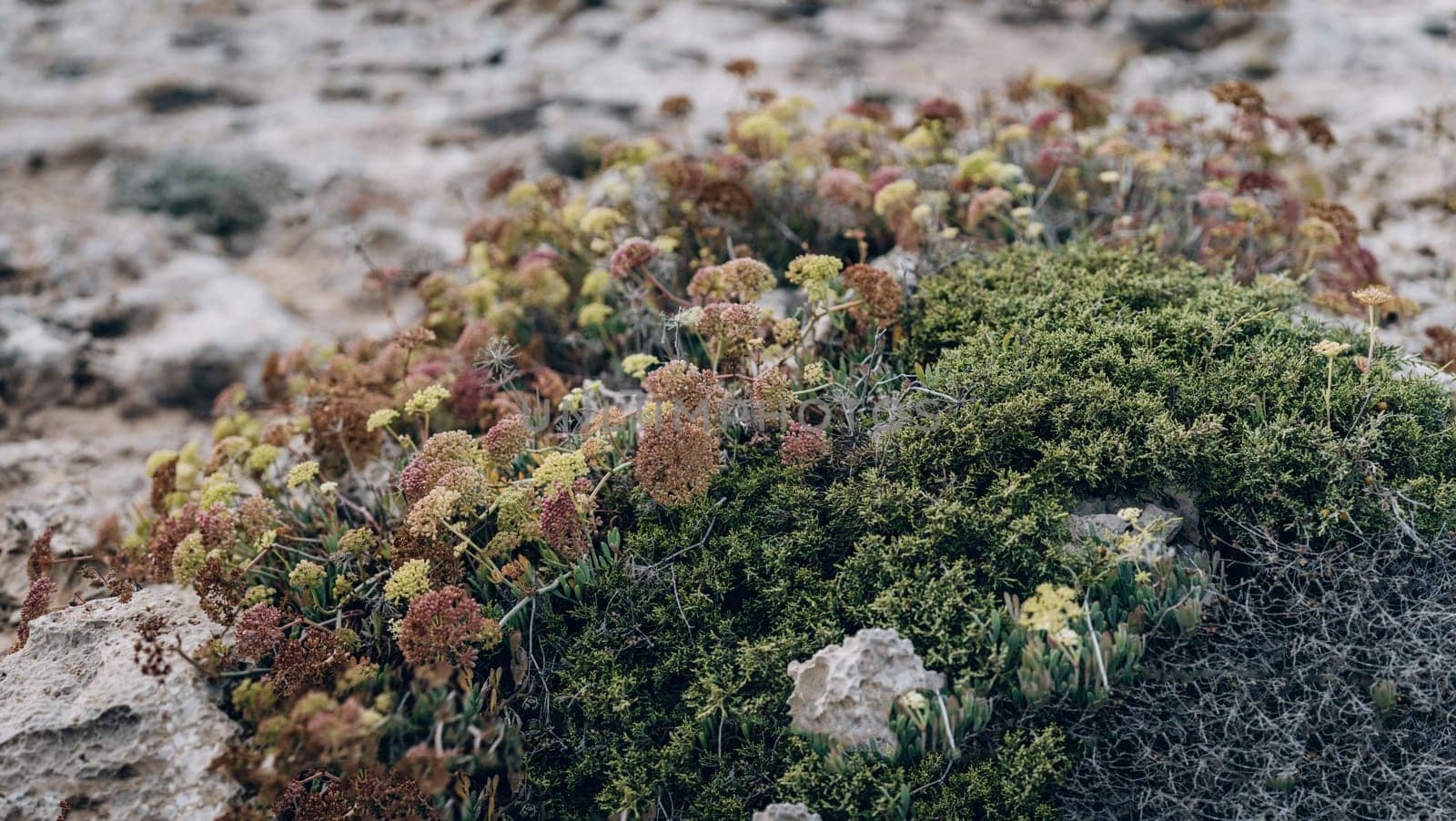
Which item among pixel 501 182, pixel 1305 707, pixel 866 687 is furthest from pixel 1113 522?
pixel 501 182

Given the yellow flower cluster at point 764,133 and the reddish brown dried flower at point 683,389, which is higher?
the yellow flower cluster at point 764,133

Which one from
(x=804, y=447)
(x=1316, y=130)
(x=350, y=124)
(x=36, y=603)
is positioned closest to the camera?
(x=804, y=447)

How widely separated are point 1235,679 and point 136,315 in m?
6.50

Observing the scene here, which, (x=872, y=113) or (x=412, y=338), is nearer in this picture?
(x=412, y=338)

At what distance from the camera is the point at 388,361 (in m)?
4.92

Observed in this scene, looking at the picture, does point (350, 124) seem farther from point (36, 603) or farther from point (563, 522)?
point (563, 522)

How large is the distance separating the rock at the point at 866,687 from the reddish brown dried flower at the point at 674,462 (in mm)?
790

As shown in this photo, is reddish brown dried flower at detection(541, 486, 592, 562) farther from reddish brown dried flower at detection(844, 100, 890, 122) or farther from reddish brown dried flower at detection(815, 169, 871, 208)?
reddish brown dried flower at detection(844, 100, 890, 122)

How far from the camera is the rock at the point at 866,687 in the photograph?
10.4 feet


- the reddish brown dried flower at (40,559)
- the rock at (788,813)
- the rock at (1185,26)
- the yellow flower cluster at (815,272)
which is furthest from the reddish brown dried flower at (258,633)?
the rock at (1185,26)

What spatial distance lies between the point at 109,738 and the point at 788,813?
7.33ft

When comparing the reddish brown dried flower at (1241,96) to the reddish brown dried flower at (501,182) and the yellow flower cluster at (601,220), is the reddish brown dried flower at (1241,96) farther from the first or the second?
the reddish brown dried flower at (501,182)

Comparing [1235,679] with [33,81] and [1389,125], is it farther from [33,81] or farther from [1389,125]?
[33,81]

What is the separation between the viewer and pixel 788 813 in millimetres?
3049
